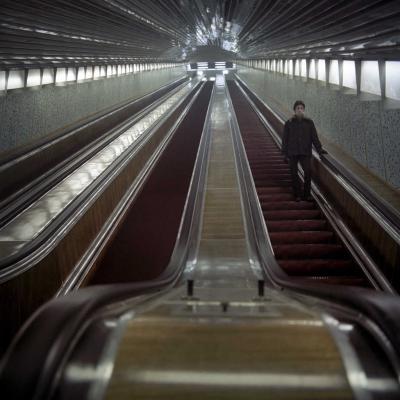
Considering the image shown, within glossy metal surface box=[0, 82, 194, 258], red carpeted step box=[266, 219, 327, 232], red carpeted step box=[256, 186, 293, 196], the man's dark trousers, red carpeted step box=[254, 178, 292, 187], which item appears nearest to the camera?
glossy metal surface box=[0, 82, 194, 258]

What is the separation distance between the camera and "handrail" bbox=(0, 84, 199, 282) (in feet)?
14.3

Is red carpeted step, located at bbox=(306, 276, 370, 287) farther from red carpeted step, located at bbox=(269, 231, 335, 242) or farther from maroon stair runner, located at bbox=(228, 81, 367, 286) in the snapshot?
red carpeted step, located at bbox=(269, 231, 335, 242)

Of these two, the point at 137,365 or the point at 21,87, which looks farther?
the point at 21,87

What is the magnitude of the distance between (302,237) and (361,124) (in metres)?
2.37

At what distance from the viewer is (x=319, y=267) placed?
5.62m

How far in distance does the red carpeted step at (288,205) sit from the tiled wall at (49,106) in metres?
4.86

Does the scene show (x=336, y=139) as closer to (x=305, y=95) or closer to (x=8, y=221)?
(x=305, y=95)

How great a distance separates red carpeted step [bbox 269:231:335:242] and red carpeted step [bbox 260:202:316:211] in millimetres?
1171

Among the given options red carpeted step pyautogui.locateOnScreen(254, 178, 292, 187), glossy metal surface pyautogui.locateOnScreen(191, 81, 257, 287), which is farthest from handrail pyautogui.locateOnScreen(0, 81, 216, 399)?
red carpeted step pyautogui.locateOnScreen(254, 178, 292, 187)

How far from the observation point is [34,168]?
358 inches

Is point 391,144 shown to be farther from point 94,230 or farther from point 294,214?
point 94,230

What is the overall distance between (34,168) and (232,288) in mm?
5479

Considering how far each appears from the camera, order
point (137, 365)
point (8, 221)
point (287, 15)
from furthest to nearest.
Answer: point (287, 15) < point (8, 221) < point (137, 365)

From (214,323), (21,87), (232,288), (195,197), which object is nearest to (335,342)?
(214,323)
